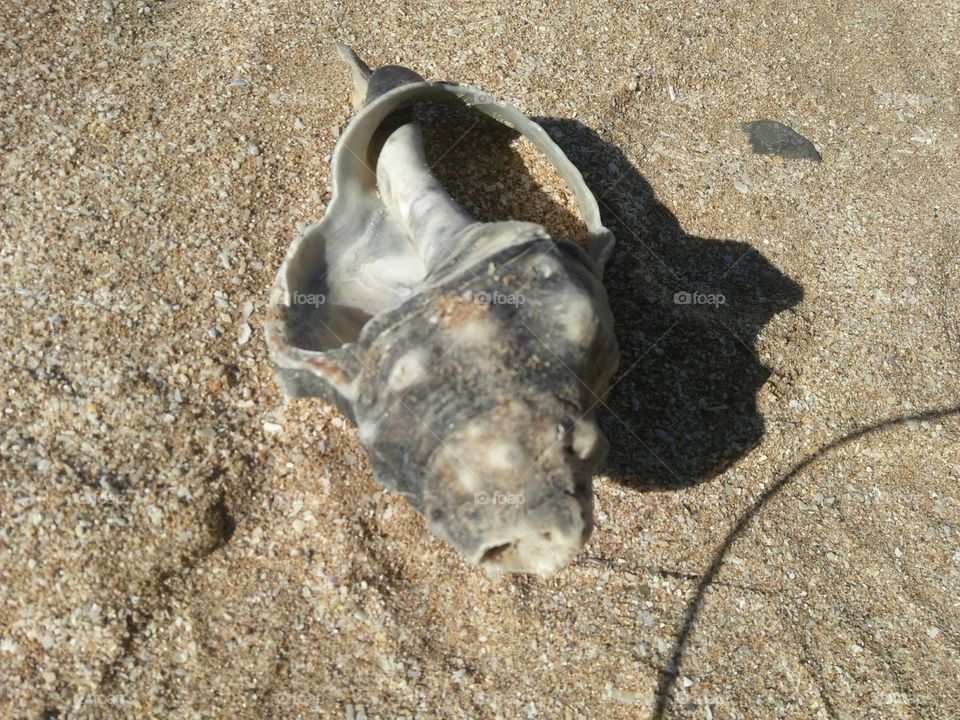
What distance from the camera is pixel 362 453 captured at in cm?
216

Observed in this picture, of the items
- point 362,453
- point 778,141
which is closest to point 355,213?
point 362,453

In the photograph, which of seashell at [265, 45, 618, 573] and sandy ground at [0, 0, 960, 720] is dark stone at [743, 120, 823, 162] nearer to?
sandy ground at [0, 0, 960, 720]

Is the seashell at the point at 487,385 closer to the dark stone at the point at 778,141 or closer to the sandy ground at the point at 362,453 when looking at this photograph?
the sandy ground at the point at 362,453

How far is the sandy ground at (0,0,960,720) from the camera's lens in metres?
1.96

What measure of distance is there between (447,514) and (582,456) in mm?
297

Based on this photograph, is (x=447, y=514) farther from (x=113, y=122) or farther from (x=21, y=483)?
(x=113, y=122)

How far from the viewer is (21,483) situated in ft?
6.45

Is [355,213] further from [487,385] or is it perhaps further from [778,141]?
[778,141]

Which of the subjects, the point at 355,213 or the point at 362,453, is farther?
the point at 355,213

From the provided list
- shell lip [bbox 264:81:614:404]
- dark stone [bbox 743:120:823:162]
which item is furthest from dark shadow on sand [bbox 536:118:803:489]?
dark stone [bbox 743:120:823:162]

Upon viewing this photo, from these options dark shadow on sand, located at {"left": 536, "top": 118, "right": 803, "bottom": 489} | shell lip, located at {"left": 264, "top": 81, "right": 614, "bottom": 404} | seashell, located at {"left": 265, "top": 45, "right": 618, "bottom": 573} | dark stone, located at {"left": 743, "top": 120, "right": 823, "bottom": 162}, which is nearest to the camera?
seashell, located at {"left": 265, "top": 45, "right": 618, "bottom": 573}

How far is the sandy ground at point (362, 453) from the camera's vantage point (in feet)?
6.41

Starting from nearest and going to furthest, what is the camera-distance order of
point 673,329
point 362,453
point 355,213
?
point 362,453 < point 355,213 < point 673,329

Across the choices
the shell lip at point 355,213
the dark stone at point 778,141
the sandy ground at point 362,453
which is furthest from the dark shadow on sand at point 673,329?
the dark stone at point 778,141
